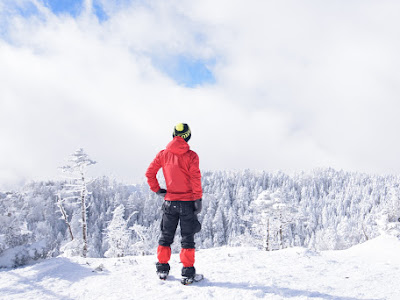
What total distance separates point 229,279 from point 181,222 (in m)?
1.24

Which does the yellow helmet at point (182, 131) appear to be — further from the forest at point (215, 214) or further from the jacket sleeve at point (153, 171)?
the forest at point (215, 214)

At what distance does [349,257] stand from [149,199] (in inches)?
4662

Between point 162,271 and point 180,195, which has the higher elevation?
point 180,195

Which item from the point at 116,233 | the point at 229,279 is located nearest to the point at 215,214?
the point at 116,233

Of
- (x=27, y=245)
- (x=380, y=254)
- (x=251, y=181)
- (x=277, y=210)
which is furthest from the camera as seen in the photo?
(x=251, y=181)

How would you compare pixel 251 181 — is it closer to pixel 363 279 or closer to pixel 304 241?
pixel 304 241

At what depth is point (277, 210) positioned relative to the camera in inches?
1072

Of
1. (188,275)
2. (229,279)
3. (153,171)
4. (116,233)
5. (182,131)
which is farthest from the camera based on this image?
(116,233)

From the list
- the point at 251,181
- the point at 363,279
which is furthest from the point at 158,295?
the point at 251,181

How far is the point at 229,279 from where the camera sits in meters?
4.56

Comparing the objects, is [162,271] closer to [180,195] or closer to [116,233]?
[180,195]

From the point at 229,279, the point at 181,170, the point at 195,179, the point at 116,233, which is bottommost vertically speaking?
the point at 116,233

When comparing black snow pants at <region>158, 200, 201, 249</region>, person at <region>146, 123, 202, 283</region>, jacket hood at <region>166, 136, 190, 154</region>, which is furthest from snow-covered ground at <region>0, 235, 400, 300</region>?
jacket hood at <region>166, 136, 190, 154</region>

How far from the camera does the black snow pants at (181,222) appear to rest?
4654 millimetres
